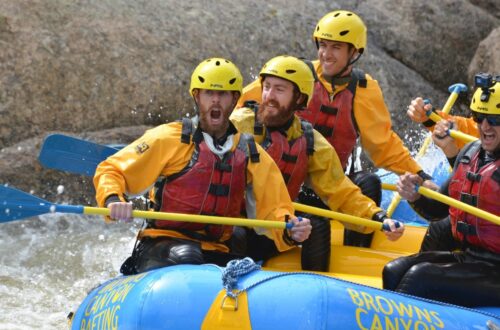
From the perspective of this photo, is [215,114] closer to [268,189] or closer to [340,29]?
[268,189]

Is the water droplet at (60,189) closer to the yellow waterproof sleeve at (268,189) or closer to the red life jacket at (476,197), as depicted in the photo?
the yellow waterproof sleeve at (268,189)

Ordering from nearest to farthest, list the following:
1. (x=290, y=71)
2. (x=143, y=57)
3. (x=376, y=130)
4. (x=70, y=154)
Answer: (x=290, y=71)
(x=70, y=154)
(x=376, y=130)
(x=143, y=57)

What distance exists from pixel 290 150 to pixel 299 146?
0.19 feet

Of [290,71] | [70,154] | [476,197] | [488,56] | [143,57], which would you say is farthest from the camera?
[488,56]

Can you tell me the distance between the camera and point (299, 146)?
19.8 feet

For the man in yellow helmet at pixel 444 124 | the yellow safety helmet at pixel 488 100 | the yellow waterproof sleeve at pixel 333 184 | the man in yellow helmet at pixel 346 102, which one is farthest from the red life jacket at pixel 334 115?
the yellow safety helmet at pixel 488 100

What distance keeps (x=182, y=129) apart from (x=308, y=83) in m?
0.96

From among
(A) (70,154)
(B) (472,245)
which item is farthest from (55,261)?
(B) (472,245)

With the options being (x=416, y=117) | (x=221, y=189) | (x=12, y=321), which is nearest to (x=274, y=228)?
(x=221, y=189)

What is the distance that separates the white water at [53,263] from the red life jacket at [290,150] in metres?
2.04

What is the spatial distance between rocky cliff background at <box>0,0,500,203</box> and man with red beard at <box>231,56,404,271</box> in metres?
3.37

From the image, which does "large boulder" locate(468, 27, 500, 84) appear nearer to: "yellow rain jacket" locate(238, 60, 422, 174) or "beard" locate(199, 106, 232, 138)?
"yellow rain jacket" locate(238, 60, 422, 174)

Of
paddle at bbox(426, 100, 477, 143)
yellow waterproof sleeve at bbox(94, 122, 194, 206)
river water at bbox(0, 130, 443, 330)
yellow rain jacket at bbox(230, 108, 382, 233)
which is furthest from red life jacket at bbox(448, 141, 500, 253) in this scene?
river water at bbox(0, 130, 443, 330)

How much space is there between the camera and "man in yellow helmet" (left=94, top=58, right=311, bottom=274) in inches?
209
